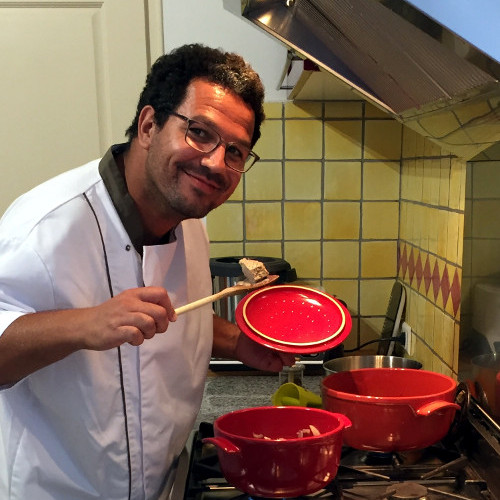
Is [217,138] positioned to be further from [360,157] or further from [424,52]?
[360,157]

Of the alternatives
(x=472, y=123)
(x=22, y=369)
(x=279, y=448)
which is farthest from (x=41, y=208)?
(x=472, y=123)

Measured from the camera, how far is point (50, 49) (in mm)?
1802

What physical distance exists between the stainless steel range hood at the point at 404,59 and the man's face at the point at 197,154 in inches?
5.8

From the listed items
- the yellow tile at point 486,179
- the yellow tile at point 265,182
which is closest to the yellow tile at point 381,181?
the yellow tile at point 265,182

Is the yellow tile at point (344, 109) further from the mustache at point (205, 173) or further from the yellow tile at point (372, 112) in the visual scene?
the mustache at point (205, 173)

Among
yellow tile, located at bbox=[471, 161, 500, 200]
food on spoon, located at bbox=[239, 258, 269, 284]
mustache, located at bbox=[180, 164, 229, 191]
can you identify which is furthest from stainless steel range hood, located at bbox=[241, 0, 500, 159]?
food on spoon, located at bbox=[239, 258, 269, 284]

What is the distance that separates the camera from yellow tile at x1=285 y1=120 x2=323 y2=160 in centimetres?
172

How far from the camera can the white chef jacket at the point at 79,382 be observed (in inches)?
33.4

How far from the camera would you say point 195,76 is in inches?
35.1

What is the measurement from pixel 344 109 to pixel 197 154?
95cm

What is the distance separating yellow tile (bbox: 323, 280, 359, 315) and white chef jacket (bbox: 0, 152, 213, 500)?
890 millimetres

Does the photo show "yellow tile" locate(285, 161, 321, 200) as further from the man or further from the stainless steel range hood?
the man

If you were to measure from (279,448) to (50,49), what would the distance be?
4.84 ft

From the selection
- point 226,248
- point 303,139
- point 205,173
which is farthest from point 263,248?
point 205,173
